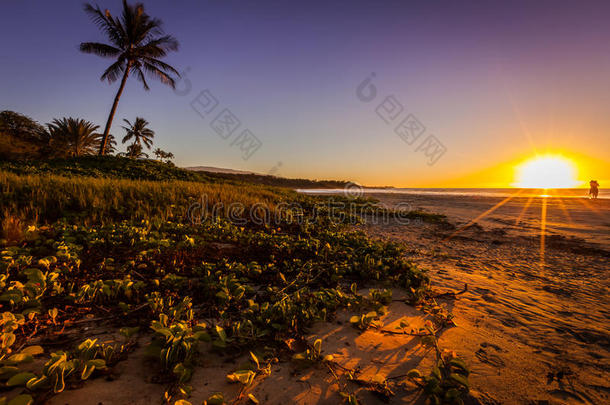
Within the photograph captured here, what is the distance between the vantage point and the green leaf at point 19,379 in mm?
1081

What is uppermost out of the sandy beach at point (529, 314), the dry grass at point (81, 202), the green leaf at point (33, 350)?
the dry grass at point (81, 202)

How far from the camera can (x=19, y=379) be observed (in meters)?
1.10

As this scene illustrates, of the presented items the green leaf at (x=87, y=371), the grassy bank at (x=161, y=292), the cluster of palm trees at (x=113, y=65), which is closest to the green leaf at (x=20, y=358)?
the grassy bank at (x=161, y=292)

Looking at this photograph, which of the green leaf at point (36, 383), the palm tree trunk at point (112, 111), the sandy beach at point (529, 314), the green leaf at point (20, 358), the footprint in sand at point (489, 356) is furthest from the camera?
the palm tree trunk at point (112, 111)

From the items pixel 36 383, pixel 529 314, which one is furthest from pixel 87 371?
pixel 529 314

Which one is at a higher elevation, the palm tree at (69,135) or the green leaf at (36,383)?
the palm tree at (69,135)

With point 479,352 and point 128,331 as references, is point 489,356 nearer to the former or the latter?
point 479,352

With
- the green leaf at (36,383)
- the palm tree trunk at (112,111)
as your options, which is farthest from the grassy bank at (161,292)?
the palm tree trunk at (112,111)

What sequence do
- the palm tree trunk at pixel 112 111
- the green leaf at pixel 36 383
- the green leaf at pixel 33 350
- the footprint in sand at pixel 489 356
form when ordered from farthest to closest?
the palm tree trunk at pixel 112 111 → the footprint in sand at pixel 489 356 → the green leaf at pixel 33 350 → the green leaf at pixel 36 383

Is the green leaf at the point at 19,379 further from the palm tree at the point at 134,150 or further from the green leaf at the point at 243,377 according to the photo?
the palm tree at the point at 134,150

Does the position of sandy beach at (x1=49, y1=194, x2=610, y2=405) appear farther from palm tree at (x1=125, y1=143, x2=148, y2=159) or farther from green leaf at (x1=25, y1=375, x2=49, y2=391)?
palm tree at (x1=125, y1=143, x2=148, y2=159)

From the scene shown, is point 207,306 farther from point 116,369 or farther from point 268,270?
point 268,270

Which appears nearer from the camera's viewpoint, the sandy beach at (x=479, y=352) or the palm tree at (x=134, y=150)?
the sandy beach at (x=479, y=352)

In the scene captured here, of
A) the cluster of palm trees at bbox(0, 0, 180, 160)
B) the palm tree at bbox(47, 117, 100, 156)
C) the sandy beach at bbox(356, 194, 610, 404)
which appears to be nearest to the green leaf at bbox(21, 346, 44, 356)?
the sandy beach at bbox(356, 194, 610, 404)
